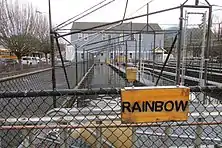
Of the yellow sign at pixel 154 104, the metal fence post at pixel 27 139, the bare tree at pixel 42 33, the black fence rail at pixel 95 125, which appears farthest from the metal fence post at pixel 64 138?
the bare tree at pixel 42 33

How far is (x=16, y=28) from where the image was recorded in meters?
30.3

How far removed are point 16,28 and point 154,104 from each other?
31379 mm

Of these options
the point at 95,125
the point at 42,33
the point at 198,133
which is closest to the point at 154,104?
the point at 95,125

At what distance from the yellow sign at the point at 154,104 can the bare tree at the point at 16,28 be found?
29218 millimetres

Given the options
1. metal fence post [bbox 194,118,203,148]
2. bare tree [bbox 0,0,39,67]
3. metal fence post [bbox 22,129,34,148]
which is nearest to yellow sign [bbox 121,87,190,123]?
metal fence post [bbox 194,118,203,148]

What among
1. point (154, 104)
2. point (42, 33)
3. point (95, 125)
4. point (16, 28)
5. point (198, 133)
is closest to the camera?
point (154, 104)

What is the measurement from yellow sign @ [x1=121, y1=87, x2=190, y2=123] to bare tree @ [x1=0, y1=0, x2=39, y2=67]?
95.9 ft

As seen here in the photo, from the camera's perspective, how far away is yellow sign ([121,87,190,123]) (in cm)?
180

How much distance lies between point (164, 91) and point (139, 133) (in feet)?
4.62

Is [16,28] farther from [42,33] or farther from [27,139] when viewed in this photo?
[27,139]

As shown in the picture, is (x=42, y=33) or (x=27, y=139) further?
(x=42, y=33)

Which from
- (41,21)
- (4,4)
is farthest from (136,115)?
(41,21)

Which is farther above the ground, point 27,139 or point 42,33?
point 42,33

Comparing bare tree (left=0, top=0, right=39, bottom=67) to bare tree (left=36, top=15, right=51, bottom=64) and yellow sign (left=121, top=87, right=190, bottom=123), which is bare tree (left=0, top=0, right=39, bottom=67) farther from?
yellow sign (left=121, top=87, right=190, bottom=123)
